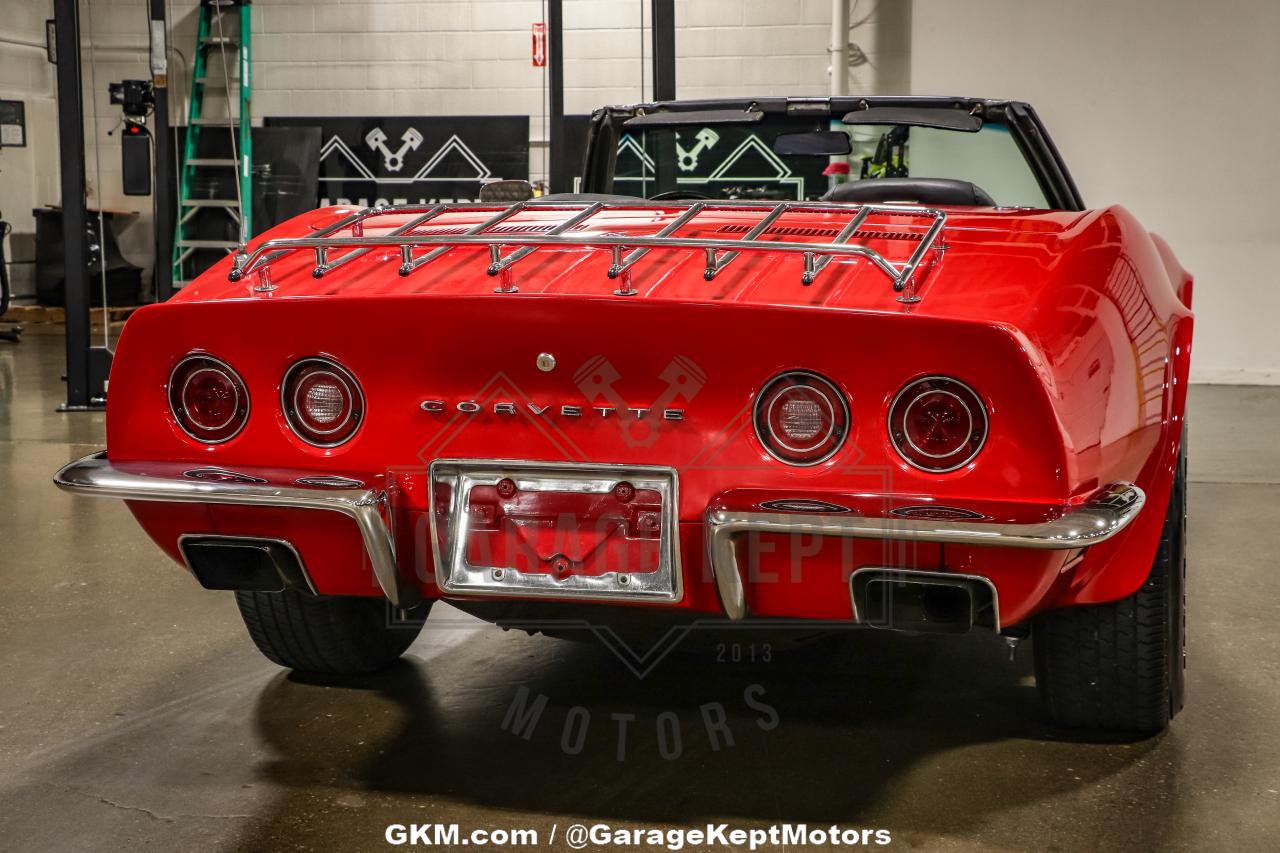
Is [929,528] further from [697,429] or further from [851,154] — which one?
[851,154]

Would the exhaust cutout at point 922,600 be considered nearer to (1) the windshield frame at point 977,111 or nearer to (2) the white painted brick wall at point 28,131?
(1) the windshield frame at point 977,111

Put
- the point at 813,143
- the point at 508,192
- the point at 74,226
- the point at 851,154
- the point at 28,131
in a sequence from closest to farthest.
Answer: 1. the point at 508,192
2. the point at 813,143
3. the point at 851,154
4. the point at 74,226
5. the point at 28,131

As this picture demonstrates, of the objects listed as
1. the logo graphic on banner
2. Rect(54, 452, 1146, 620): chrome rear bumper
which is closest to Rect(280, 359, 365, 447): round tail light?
Rect(54, 452, 1146, 620): chrome rear bumper

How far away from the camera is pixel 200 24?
11.0 metres

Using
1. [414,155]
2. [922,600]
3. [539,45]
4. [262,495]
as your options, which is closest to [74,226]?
[414,155]

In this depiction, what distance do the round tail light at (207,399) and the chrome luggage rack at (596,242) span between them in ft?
0.51

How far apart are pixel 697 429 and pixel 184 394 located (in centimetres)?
83

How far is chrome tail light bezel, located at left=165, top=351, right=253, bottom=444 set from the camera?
1.97m

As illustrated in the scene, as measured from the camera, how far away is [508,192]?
2.85m

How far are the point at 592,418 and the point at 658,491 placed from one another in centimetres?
14

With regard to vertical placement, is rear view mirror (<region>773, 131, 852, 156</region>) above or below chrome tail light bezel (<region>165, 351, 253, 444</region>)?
above

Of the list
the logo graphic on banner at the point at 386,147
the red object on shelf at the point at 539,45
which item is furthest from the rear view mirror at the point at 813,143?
the logo graphic on banner at the point at 386,147

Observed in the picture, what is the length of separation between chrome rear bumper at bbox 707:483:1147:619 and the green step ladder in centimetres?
963

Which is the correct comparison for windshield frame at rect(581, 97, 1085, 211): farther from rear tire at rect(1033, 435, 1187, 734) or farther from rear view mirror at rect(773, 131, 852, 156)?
rear tire at rect(1033, 435, 1187, 734)
